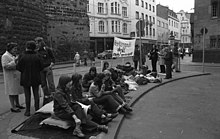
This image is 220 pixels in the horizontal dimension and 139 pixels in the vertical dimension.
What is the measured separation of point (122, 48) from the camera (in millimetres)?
11352

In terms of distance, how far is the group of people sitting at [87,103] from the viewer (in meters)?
4.29

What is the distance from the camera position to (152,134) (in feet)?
15.1

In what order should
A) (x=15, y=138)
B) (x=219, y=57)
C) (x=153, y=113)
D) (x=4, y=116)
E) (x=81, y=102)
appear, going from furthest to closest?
1. (x=219, y=57)
2. (x=153, y=113)
3. (x=4, y=116)
4. (x=81, y=102)
5. (x=15, y=138)

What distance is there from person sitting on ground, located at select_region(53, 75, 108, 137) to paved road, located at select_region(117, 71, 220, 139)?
62cm

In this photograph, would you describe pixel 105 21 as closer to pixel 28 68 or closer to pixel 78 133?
pixel 28 68

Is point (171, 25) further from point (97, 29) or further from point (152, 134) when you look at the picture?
point (152, 134)

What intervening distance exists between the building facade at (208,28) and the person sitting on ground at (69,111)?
2260 cm

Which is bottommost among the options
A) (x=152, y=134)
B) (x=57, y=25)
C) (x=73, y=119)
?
(x=152, y=134)

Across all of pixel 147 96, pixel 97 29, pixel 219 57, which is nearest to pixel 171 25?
pixel 97 29

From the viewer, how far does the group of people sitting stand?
14.1ft

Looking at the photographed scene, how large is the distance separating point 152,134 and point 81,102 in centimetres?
159

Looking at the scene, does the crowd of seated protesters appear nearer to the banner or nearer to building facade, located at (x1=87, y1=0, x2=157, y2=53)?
the banner

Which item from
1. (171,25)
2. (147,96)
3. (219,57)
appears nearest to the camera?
(147,96)

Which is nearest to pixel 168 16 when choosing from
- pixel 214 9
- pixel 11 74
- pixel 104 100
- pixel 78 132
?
pixel 214 9
